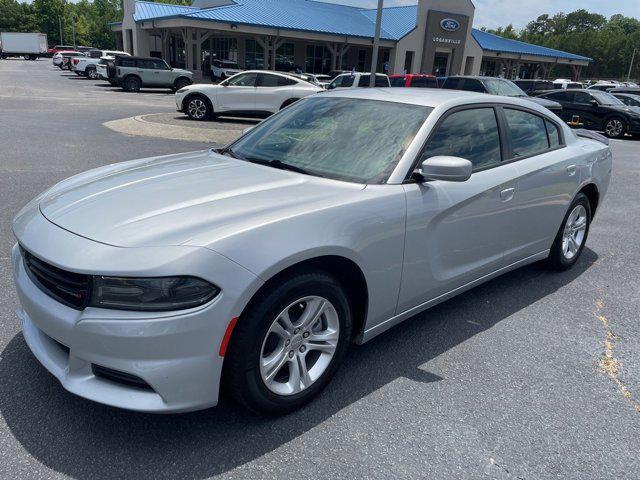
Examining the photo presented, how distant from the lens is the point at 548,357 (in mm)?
3508

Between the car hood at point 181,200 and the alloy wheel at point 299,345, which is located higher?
the car hood at point 181,200

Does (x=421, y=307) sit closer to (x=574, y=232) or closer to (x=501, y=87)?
(x=574, y=232)

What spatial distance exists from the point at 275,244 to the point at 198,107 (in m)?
14.3

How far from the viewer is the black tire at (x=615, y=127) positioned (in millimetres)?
17717

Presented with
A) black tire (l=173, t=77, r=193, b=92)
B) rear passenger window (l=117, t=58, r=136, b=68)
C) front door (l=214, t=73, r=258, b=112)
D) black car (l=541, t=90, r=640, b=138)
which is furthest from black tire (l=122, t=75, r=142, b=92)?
black car (l=541, t=90, r=640, b=138)

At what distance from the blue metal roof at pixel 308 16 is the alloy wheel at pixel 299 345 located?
32.5 metres

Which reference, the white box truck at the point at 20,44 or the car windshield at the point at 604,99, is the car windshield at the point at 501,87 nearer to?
the car windshield at the point at 604,99

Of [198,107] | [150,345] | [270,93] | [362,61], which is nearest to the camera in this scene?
[150,345]

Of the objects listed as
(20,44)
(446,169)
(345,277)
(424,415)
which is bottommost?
(424,415)

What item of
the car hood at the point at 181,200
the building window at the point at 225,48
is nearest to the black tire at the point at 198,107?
the car hood at the point at 181,200

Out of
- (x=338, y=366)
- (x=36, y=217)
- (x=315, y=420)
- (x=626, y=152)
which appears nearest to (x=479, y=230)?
(x=338, y=366)

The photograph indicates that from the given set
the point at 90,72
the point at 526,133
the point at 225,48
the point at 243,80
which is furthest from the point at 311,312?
the point at 225,48

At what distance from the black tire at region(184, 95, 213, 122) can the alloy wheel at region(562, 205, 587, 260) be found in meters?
12.6

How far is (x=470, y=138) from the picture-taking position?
146 inches
